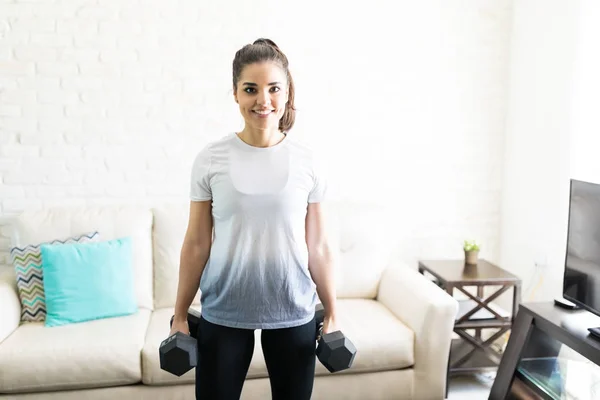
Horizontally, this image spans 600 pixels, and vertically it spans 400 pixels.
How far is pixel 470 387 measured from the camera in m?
2.63

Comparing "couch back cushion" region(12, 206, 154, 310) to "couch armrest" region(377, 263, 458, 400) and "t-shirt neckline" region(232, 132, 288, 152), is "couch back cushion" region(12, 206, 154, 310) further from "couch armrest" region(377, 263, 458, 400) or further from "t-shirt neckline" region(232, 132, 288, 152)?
"t-shirt neckline" region(232, 132, 288, 152)

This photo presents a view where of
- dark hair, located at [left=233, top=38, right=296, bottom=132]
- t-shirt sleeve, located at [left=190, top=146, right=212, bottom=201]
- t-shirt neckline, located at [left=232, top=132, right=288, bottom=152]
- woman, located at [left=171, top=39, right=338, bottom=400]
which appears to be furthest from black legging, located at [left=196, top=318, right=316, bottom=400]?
dark hair, located at [left=233, top=38, right=296, bottom=132]

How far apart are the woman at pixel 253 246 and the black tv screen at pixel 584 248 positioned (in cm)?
116

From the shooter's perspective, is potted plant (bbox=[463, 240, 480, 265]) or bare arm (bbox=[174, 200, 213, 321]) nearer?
bare arm (bbox=[174, 200, 213, 321])

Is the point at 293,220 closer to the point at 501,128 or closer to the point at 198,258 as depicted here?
the point at 198,258

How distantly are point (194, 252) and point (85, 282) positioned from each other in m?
1.18

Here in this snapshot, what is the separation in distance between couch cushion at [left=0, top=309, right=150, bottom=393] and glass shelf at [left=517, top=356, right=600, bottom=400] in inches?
59.6

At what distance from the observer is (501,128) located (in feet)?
10.6

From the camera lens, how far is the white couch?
7.05 feet

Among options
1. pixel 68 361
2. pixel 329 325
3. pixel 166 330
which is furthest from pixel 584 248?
pixel 68 361

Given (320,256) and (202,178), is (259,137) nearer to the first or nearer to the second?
(202,178)

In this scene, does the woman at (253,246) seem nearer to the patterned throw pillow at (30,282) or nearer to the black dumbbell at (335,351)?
the black dumbbell at (335,351)

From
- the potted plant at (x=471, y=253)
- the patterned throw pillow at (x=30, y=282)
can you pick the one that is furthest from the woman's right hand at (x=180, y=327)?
the potted plant at (x=471, y=253)

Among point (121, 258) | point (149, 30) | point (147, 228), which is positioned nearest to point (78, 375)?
point (121, 258)
